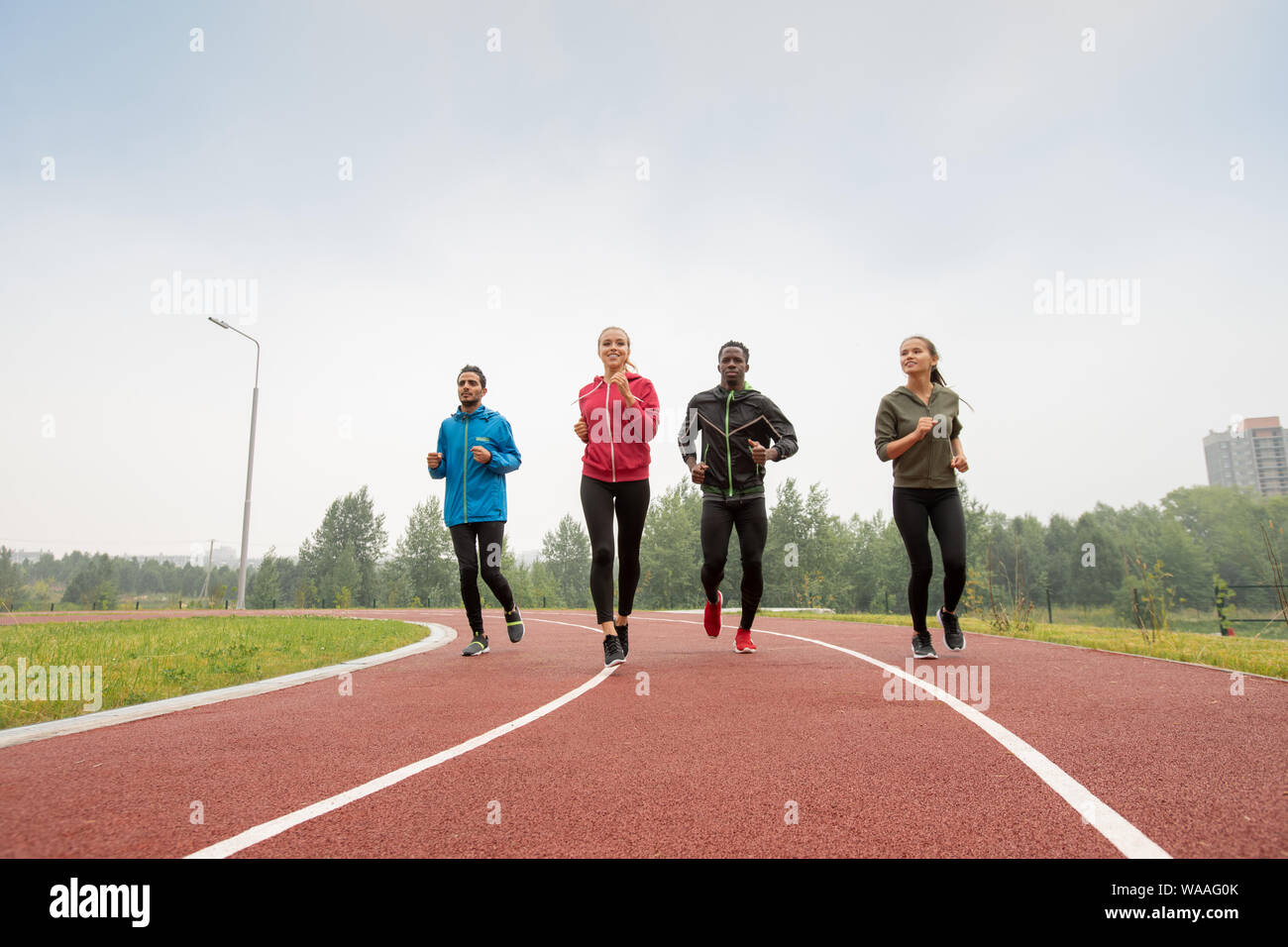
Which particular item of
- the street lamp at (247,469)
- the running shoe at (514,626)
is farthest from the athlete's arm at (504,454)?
the street lamp at (247,469)

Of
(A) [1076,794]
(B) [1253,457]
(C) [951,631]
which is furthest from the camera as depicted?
(B) [1253,457]

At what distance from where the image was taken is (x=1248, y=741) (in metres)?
3.08

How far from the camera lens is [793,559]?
51.8 metres

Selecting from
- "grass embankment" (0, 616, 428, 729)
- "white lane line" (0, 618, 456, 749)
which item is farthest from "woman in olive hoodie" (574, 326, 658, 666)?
"grass embankment" (0, 616, 428, 729)

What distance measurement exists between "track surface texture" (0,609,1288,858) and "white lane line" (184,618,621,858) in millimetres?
38

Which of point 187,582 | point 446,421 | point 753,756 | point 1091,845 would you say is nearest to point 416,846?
point 753,756

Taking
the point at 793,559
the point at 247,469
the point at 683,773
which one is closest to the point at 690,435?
the point at 683,773

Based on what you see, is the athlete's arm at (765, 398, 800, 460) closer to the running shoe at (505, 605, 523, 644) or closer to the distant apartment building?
the running shoe at (505, 605, 523, 644)

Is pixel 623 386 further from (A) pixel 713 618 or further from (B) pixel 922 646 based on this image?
(B) pixel 922 646

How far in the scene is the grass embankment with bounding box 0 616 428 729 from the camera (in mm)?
4621

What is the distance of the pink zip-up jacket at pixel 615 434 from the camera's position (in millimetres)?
6203

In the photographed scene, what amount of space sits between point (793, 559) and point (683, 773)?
165ft

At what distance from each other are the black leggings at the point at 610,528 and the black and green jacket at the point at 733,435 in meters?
0.93
